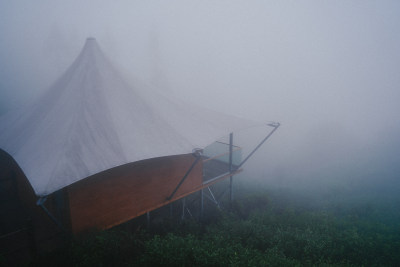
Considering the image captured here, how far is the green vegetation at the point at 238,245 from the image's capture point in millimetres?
3148

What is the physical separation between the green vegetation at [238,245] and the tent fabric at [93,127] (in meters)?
1.26

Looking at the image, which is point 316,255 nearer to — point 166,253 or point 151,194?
point 166,253

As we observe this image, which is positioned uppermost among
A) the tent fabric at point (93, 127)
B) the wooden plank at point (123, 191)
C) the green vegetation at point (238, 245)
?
the tent fabric at point (93, 127)

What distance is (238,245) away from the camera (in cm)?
372

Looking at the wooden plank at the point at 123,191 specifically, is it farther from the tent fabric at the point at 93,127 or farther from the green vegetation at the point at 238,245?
the tent fabric at the point at 93,127

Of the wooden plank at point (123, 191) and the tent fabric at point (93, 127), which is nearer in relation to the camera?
the tent fabric at point (93, 127)

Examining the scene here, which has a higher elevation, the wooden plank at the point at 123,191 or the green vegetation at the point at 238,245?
the wooden plank at the point at 123,191

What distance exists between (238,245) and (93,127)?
3.28 metres

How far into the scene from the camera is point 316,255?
4109 mm

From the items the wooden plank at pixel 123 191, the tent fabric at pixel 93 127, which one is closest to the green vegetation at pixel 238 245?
the wooden plank at pixel 123 191

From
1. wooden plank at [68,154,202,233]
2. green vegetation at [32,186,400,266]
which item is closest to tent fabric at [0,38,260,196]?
wooden plank at [68,154,202,233]

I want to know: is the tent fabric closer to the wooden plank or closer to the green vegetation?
the wooden plank

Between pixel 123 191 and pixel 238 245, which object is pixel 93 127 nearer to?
pixel 123 191

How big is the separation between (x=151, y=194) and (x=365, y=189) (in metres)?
14.6
